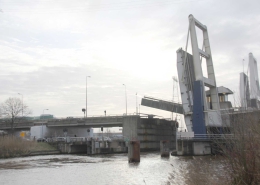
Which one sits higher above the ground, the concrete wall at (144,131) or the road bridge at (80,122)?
the road bridge at (80,122)

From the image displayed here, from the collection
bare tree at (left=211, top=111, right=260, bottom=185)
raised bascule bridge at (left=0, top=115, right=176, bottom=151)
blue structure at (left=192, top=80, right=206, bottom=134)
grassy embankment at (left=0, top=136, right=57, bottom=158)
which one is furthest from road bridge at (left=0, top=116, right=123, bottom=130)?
bare tree at (left=211, top=111, right=260, bottom=185)

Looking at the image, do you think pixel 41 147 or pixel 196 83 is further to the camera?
pixel 41 147

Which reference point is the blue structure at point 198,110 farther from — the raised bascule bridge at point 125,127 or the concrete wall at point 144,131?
the concrete wall at point 144,131

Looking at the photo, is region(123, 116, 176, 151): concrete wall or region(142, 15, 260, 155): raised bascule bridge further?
region(123, 116, 176, 151): concrete wall

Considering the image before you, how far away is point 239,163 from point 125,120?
53.9 m

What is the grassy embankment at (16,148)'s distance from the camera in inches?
1751

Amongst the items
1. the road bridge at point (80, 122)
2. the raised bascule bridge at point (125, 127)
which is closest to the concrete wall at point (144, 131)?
the raised bascule bridge at point (125, 127)

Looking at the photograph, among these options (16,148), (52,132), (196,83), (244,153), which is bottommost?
(16,148)

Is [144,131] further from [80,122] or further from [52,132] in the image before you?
[52,132]

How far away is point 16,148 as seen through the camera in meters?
46.4

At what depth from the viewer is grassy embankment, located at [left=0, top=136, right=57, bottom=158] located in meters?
44.5

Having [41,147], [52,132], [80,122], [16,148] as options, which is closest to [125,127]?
[80,122]

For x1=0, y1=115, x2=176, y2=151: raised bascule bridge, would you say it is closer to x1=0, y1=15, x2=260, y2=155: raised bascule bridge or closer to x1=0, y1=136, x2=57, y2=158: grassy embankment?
x1=0, y1=15, x2=260, y2=155: raised bascule bridge

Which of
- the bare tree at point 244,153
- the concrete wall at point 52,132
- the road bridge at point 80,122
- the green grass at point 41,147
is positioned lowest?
the green grass at point 41,147
